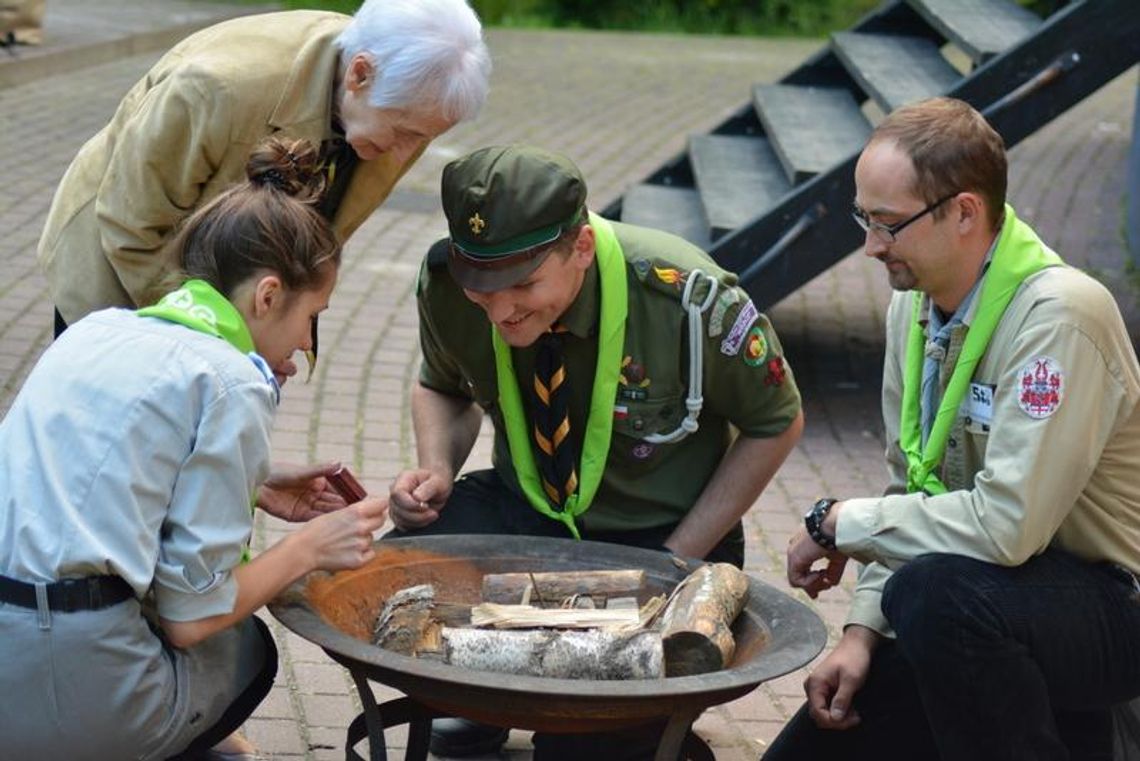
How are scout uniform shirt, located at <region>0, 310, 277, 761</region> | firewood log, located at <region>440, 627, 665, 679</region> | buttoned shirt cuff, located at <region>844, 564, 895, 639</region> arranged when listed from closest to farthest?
scout uniform shirt, located at <region>0, 310, 277, 761</region>, firewood log, located at <region>440, 627, 665, 679</region>, buttoned shirt cuff, located at <region>844, 564, 895, 639</region>

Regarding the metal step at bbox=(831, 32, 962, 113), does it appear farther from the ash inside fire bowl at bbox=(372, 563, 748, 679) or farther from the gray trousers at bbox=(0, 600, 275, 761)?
the gray trousers at bbox=(0, 600, 275, 761)

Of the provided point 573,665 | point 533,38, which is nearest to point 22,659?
point 573,665

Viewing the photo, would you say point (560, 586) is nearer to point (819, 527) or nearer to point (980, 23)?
point (819, 527)

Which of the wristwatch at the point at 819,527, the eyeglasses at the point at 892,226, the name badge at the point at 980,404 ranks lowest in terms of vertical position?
the wristwatch at the point at 819,527

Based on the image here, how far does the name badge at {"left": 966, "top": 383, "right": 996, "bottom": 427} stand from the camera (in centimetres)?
346

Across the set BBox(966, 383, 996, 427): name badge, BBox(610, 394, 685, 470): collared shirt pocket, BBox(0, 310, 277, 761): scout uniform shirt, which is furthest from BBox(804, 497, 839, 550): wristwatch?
BBox(0, 310, 277, 761): scout uniform shirt

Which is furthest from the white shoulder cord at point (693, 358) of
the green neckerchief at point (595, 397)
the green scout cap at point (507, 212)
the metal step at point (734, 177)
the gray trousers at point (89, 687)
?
the metal step at point (734, 177)

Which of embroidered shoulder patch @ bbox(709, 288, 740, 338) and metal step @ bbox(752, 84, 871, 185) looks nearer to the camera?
embroidered shoulder patch @ bbox(709, 288, 740, 338)

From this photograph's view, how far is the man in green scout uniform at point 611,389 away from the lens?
374 cm

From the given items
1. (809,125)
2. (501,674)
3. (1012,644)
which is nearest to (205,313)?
(501,674)

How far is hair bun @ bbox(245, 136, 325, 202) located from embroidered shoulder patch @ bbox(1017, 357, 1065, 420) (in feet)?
4.40

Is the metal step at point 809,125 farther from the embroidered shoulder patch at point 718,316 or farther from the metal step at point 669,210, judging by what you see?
the embroidered shoulder patch at point 718,316

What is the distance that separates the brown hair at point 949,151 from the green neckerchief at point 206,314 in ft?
4.07

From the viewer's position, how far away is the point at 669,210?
7.43 m
